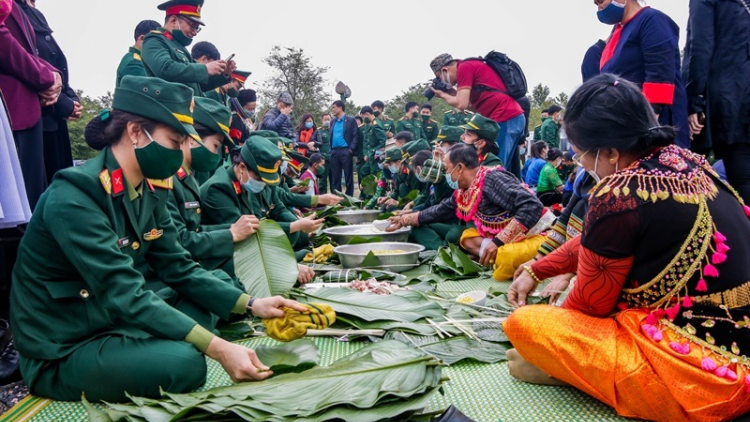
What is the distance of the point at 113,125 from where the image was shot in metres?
2.22

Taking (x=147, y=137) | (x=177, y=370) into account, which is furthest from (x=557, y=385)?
(x=147, y=137)

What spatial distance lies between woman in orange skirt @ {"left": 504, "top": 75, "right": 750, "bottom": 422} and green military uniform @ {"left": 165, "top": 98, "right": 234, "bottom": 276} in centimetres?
213

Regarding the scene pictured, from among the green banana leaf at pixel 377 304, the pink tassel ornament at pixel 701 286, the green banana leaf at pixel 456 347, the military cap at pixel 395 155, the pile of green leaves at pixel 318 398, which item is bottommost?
the green banana leaf at pixel 456 347

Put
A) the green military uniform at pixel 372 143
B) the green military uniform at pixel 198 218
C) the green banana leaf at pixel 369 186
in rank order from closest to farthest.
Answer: the green military uniform at pixel 198 218 < the green banana leaf at pixel 369 186 < the green military uniform at pixel 372 143

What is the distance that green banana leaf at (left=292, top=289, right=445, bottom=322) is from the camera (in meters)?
3.08

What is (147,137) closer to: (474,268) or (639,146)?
(639,146)

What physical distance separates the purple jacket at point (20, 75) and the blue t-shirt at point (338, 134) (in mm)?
9898

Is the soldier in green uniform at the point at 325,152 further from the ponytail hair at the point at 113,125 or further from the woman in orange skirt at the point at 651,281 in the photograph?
the woman in orange skirt at the point at 651,281

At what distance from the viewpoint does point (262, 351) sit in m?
2.42

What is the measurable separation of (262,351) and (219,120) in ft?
6.56

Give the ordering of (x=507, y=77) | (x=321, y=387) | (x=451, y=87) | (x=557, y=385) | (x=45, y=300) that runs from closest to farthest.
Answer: (x=321, y=387) < (x=45, y=300) < (x=557, y=385) < (x=507, y=77) < (x=451, y=87)

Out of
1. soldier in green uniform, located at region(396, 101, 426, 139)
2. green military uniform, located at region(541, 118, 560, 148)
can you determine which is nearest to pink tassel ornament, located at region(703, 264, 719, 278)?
green military uniform, located at region(541, 118, 560, 148)

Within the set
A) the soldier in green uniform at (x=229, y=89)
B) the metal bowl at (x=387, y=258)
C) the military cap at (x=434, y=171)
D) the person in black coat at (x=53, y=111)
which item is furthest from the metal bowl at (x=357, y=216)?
the person in black coat at (x=53, y=111)

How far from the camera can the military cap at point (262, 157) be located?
13.7 ft
